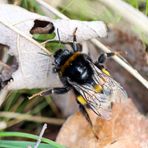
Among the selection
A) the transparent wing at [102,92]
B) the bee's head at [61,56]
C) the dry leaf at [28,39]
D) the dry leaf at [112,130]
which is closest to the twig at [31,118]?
the dry leaf at [112,130]

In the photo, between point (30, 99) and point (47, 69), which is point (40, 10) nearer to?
point (47, 69)

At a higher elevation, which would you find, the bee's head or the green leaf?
the bee's head

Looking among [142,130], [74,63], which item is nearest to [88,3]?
[74,63]

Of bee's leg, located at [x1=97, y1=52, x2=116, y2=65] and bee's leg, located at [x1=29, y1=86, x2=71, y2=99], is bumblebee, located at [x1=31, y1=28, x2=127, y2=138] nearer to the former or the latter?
bee's leg, located at [x1=29, y1=86, x2=71, y2=99]

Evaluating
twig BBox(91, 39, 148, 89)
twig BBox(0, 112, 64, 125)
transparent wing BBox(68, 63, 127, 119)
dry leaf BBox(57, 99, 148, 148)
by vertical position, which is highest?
Result: twig BBox(91, 39, 148, 89)

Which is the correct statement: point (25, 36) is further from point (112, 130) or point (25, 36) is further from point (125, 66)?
point (112, 130)

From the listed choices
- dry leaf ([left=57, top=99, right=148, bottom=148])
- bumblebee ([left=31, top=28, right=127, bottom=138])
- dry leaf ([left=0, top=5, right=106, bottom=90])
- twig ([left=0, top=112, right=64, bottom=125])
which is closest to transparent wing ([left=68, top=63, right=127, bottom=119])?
bumblebee ([left=31, top=28, right=127, bottom=138])

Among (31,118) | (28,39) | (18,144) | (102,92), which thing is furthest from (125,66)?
(18,144)
